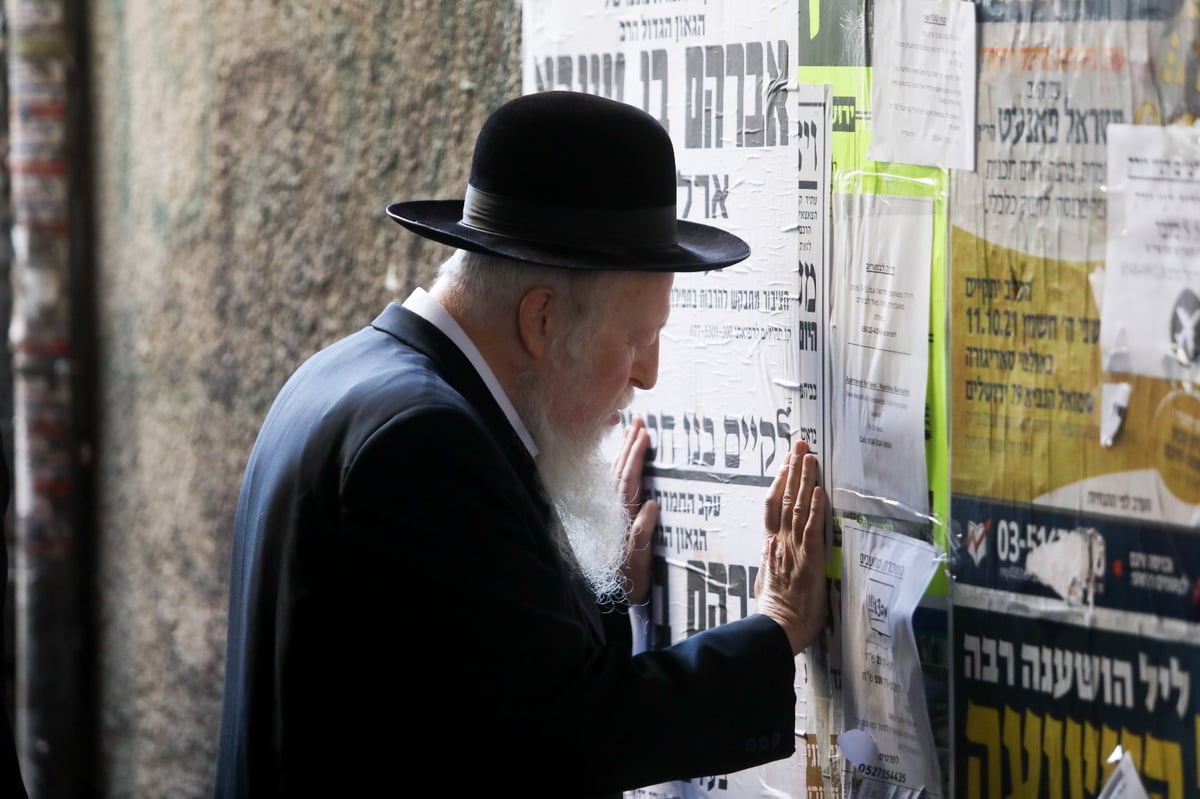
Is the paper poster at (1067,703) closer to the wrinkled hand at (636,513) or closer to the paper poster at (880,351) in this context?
the paper poster at (880,351)

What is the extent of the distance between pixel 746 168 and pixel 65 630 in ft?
10.6

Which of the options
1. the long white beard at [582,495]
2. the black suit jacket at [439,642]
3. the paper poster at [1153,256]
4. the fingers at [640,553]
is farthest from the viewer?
the fingers at [640,553]

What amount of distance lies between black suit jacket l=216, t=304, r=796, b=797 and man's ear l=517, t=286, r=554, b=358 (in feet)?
0.30

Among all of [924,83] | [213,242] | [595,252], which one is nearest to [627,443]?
[595,252]

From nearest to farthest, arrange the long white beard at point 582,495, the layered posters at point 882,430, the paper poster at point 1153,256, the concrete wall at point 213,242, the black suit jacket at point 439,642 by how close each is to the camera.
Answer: the paper poster at point 1153,256
the black suit jacket at point 439,642
the layered posters at point 882,430
the long white beard at point 582,495
the concrete wall at point 213,242

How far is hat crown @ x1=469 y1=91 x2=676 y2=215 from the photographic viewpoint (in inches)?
72.8

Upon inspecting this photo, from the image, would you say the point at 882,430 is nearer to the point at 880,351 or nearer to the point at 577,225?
the point at 880,351

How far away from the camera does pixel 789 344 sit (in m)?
2.05

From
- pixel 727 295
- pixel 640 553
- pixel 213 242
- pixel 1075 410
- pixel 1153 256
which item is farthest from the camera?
pixel 213 242

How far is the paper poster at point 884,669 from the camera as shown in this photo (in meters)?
1.85

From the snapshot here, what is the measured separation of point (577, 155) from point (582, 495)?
507mm

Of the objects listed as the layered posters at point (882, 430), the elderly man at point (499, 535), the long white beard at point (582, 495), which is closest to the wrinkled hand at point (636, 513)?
the long white beard at point (582, 495)

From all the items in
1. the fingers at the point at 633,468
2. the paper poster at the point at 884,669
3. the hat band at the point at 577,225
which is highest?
the hat band at the point at 577,225

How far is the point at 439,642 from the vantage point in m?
1.70
